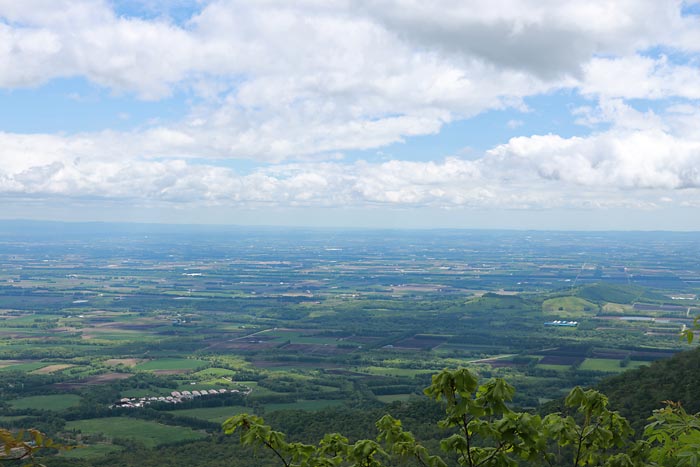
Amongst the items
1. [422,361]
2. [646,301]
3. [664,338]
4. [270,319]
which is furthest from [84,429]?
[646,301]

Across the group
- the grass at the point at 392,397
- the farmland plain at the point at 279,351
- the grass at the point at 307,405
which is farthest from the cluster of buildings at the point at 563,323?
the grass at the point at 307,405

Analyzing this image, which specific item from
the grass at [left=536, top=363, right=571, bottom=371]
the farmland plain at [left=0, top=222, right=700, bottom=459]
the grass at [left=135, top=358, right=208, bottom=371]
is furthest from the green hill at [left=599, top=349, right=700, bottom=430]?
the grass at [left=135, top=358, right=208, bottom=371]

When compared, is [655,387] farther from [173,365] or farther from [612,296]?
[612,296]

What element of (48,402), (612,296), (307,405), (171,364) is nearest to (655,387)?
(307,405)

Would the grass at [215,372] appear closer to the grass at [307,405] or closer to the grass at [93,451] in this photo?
the grass at [307,405]

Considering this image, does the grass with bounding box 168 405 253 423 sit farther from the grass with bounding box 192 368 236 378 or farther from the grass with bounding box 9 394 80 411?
the grass with bounding box 192 368 236 378
